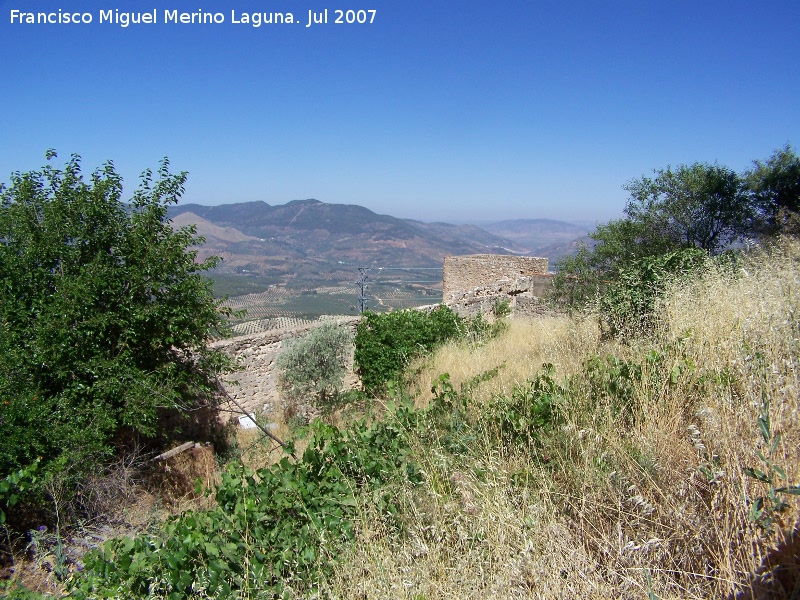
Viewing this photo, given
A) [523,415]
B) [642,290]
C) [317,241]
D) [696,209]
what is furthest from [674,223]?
[317,241]

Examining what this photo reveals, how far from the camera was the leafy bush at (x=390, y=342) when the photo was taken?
10.3 metres

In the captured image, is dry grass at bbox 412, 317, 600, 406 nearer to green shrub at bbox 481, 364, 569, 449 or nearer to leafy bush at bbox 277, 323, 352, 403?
green shrub at bbox 481, 364, 569, 449

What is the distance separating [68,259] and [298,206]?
495 feet

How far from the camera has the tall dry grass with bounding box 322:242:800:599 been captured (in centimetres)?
216

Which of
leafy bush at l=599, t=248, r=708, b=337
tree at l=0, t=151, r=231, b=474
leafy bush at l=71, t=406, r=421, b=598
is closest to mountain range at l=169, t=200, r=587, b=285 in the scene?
leafy bush at l=599, t=248, r=708, b=337

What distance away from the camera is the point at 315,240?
124688 mm

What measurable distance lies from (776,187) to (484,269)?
8309 mm

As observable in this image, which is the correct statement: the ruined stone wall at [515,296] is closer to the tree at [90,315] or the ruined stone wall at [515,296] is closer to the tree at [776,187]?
the tree at [776,187]

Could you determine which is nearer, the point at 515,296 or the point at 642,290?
the point at 642,290

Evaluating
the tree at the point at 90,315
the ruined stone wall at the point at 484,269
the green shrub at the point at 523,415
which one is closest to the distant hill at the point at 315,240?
the ruined stone wall at the point at 484,269

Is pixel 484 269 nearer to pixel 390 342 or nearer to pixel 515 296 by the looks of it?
pixel 515 296

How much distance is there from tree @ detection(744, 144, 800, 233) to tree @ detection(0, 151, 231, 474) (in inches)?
520

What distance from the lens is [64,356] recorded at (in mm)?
6469

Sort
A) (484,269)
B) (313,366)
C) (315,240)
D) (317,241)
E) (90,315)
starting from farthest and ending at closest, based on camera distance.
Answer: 1. (315,240)
2. (317,241)
3. (484,269)
4. (313,366)
5. (90,315)
